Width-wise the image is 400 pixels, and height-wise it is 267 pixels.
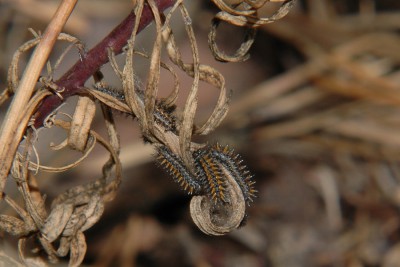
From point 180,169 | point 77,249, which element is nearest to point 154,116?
point 180,169

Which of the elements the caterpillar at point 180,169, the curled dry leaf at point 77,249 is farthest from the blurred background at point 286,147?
the caterpillar at point 180,169

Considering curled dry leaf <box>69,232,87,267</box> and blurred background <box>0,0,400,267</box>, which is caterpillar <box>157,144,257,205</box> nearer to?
curled dry leaf <box>69,232,87,267</box>

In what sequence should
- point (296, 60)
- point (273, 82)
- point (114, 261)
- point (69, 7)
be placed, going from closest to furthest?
point (69, 7), point (114, 261), point (273, 82), point (296, 60)

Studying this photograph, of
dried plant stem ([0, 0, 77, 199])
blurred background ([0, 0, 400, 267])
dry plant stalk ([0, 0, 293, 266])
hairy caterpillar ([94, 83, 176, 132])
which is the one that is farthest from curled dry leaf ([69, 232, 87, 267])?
Answer: blurred background ([0, 0, 400, 267])

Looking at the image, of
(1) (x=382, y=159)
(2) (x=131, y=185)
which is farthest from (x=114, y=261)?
(1) (x=382, y=159)

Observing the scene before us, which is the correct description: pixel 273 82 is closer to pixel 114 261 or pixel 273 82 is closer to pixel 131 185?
pixel 131 185

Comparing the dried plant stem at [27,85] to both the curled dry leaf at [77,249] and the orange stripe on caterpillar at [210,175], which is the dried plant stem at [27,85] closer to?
the curled dry leaf at [77,249]
